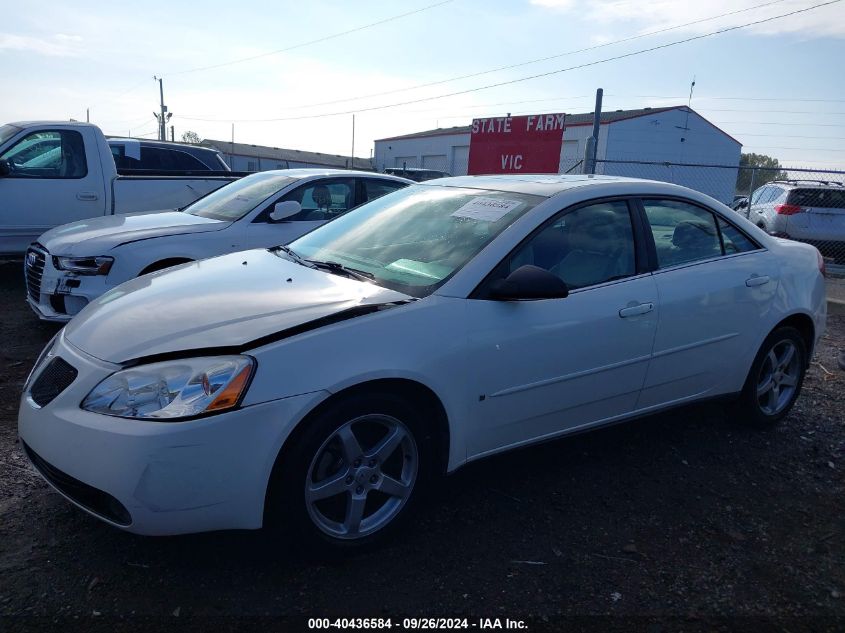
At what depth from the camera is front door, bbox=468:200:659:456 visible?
117 inches

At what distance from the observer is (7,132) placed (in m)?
7.74

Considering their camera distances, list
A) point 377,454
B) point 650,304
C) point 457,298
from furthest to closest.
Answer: point 650,304, point 457,298, point 377,454

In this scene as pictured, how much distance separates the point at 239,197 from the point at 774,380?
479cm

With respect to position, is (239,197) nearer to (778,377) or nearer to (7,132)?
(7,132)

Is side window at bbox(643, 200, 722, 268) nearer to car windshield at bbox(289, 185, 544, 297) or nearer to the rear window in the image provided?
car windshield at bbox(289, 185, 544, 297)

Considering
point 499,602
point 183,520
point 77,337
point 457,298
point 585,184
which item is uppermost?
point 585,184

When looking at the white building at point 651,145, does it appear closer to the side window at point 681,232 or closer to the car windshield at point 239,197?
the car windshield at point 239,197

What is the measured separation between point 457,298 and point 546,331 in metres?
0.48

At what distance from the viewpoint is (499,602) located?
2553 millimetres

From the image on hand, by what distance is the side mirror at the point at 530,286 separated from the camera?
2.89m

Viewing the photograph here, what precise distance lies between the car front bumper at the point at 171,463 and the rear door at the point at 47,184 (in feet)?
19.9

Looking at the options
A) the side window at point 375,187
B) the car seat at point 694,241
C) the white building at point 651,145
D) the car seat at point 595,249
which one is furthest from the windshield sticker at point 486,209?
the white building at point 651,145

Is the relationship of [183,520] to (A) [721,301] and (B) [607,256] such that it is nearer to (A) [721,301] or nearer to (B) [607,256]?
(B) [607,256]

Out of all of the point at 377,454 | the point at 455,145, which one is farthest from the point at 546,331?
the point at 455,145
